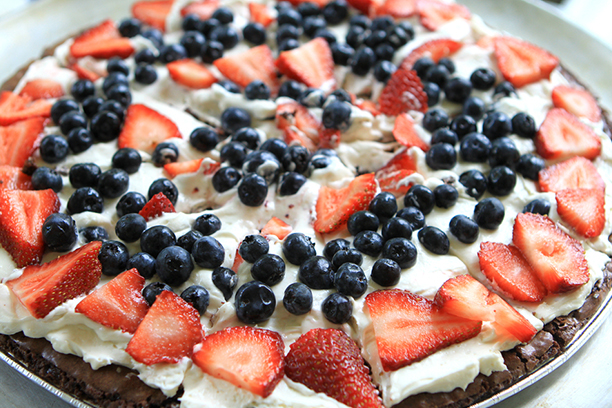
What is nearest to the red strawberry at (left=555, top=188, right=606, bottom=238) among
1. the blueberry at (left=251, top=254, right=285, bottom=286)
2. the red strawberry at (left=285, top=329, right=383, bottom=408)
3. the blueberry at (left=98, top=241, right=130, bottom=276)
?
the red strawberry at (left=285, top=329, right=383, bottom=408)

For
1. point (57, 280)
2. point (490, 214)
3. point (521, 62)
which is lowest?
point (57, 280)

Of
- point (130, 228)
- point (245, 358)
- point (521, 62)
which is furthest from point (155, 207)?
point (521, 62)

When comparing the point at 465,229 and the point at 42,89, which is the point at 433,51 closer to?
the point at 465,229

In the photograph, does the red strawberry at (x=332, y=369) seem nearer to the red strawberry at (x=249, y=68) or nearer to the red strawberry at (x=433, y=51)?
the red strawberry at (x=249, y=68)

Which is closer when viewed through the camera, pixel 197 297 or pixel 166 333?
pixel 166 333

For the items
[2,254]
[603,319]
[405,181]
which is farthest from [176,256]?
[603,319]

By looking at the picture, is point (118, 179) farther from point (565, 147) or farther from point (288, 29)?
point (565, 147)

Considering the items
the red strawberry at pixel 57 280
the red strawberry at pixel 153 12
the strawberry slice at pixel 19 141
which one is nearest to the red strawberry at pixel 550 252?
the red strawberry at pixel 57 280
